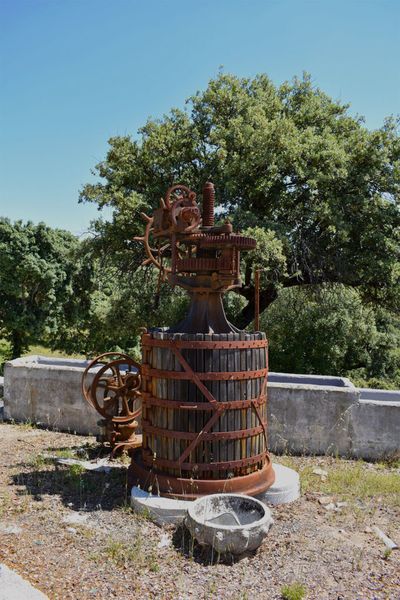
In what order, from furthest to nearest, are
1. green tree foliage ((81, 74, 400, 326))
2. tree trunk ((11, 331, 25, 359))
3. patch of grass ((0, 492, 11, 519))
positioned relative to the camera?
1. tree trunk ((11, 331, 25, 359))
2. green tree foliage ((81, 74, 400, 326))
3. patch of grass ((0, 492, 11, 519))

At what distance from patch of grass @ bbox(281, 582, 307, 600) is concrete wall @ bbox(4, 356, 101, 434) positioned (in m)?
4.63

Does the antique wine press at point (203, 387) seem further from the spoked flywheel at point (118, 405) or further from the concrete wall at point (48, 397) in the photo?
the concrete wall at point (48, 397)

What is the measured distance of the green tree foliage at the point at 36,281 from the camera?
15586 millimetres

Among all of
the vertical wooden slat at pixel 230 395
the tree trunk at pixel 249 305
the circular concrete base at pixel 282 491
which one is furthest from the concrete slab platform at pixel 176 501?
the tree trunk at pixel 249 305

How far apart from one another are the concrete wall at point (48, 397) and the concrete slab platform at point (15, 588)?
415 centimetres

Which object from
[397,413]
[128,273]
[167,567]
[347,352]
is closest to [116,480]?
[167,567]

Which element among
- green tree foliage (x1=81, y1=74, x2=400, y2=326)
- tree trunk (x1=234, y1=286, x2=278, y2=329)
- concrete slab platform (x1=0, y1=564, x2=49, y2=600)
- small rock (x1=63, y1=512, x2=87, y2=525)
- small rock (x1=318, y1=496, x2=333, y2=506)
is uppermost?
green tree foliage (x1=81, y1=74, x2=400, y2=326)

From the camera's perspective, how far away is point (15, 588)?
342 centimetres

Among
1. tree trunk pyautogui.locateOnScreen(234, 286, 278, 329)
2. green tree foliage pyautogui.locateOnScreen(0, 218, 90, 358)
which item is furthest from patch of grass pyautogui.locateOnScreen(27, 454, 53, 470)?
green tree foliage pyautogui.locateOnScreen(0, 218, 90, 358)

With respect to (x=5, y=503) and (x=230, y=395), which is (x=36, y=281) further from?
(x=230, y=395)

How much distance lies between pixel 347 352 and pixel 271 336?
8.40 feet

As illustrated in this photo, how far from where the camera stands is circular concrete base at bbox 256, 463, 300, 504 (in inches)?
208

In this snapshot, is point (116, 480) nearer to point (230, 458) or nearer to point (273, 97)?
point (230, 458)

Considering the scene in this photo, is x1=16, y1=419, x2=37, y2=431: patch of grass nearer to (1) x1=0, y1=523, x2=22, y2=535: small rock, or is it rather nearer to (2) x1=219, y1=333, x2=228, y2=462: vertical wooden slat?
(1) x1=0, y1=523, x2=22, y2=535: small rock
